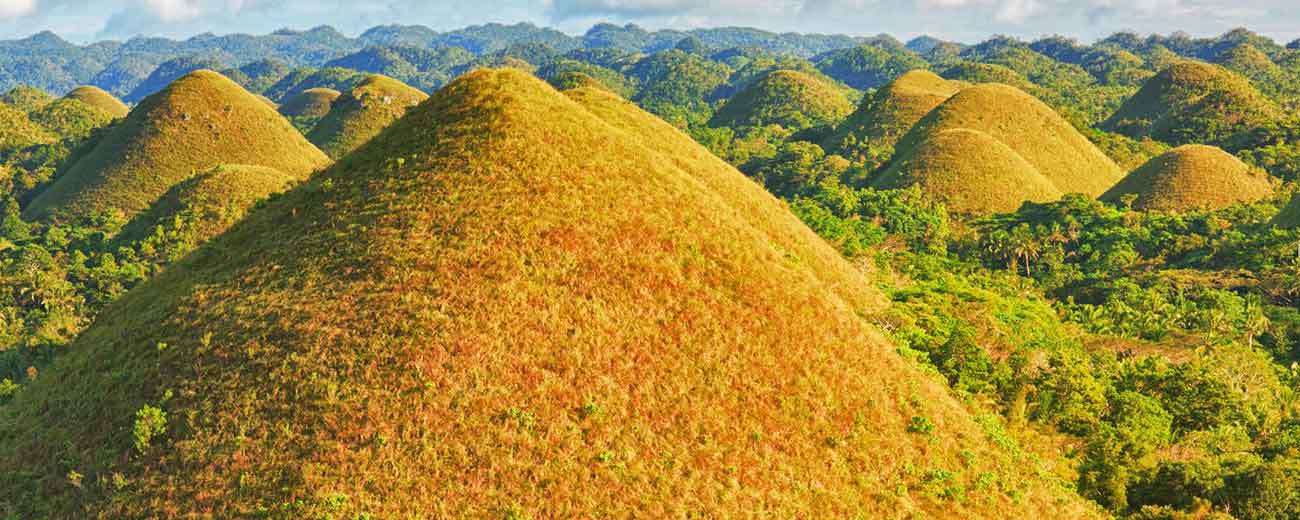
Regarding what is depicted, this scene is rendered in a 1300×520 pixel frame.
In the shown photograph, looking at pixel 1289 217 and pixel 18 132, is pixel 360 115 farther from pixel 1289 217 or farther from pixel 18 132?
pixel 1289 217

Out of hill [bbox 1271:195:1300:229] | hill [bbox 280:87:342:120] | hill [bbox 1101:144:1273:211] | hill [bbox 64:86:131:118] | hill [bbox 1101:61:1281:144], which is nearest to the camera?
hill [bbox 1271:195:1300:229]

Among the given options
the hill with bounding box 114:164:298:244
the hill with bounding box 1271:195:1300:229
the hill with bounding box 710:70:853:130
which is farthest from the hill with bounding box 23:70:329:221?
the hill with bounding box 710:70:853:130

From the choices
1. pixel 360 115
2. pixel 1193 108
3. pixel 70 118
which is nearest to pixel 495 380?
pixel 360 115

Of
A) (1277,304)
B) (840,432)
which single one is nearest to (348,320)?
(840,432)

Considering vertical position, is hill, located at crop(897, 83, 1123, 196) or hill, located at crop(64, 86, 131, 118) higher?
hill, located at crop(897, 83, 1123, 196)

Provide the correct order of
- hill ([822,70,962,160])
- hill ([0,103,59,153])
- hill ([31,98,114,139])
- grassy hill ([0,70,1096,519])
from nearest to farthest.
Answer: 1. grassy hill ([0,70,1096,519])
2. hill ([0,103,59,153])
3. hill ([822,70,962,160])
4. hill ([31,98,114,139])

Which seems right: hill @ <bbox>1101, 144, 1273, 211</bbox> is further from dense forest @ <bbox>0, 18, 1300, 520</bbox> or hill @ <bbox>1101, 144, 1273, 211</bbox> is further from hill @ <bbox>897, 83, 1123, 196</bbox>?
hill @ <bbox>897, 83, 1123, 196</bbox>

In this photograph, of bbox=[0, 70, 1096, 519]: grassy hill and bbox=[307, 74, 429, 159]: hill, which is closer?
bbox=[0, 70, 1096, 519]: grassy hill
